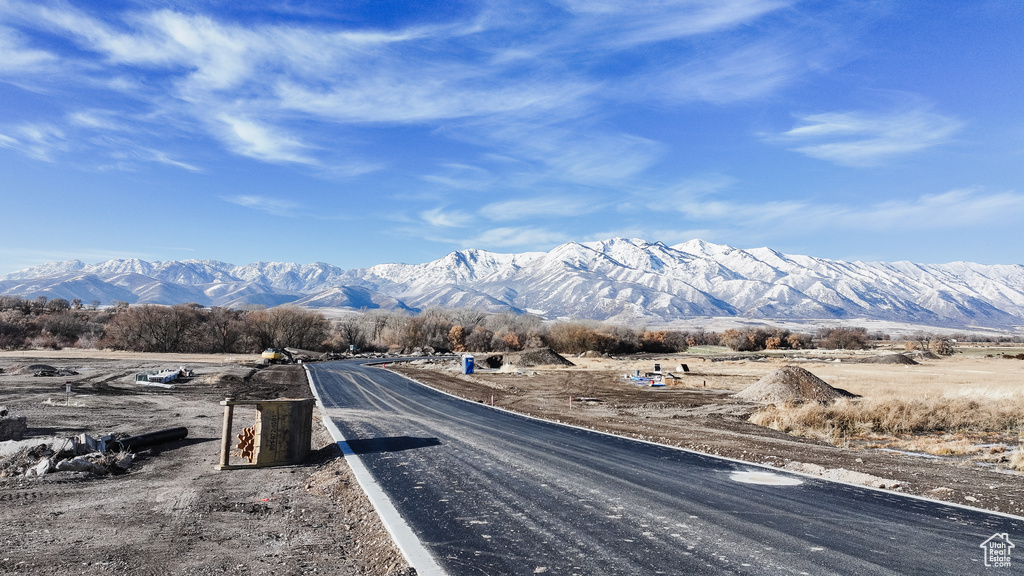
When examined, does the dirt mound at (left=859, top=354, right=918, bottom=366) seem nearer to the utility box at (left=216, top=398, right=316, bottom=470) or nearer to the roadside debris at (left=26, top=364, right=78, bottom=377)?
the utility box at (left=216, top=398, right=316, bottom=470)

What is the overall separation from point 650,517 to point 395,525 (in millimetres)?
4118

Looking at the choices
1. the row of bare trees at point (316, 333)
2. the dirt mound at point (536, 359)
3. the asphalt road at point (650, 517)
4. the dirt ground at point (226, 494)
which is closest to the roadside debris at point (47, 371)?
the dirt ground at point (226, 494)

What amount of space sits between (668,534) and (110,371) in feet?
161

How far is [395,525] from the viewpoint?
8.38m

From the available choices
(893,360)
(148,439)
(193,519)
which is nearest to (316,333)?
(148,439)

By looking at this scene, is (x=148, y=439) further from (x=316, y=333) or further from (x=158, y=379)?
(x=316, y=333)

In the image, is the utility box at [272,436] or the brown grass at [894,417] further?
the brown grass at [894,417]

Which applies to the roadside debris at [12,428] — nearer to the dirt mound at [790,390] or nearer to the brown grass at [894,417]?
the brown grass at [894,417]

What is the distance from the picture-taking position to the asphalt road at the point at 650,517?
6.96 metres

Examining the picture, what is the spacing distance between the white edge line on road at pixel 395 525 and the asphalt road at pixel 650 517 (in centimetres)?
16

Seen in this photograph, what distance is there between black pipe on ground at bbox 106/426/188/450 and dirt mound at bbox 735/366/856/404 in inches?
1097

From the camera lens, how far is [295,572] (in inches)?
273

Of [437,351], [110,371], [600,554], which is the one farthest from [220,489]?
[437,351]

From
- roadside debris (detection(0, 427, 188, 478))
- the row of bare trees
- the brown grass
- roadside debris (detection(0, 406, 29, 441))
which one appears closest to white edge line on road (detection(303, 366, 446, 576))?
roadside debris (detection(0, 427, 188, 478))
